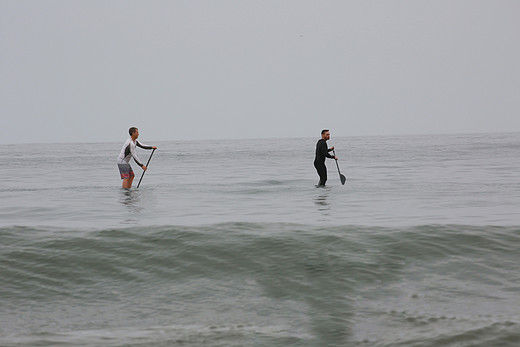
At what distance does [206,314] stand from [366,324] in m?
2.08

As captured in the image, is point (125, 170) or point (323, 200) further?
point (125, 170)

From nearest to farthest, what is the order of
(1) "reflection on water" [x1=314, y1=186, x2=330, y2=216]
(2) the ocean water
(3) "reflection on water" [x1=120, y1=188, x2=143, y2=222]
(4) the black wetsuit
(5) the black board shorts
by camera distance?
(2) the ocean water < (1) "reflection on water" [x1=314, y1=186, x2=330, y2=216] < (3) "reflection on water" [x1=120, y1=188, x2=143, y2=222] < (5) the black board shorts < (4) the black wetsuit

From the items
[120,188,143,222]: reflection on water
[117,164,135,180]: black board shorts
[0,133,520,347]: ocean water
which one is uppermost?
[117,164,135,180]: black board shorts

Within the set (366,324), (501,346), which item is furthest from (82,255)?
(501,346)

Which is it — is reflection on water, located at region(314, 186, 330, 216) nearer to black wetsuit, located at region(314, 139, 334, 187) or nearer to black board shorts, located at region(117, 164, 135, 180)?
black wetsuit, located at region(314, 139, 334, 187)

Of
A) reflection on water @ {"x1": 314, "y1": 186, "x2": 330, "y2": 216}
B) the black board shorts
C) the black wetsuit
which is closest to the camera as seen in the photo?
reflection on water @ {"x1": 314, "y1": 186, "x2": 330, "y2": 216}

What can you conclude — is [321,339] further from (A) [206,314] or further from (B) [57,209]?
(B) [57,209]

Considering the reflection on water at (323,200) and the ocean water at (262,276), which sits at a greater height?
the ocean water at (262,276)

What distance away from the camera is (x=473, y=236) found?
1065cm

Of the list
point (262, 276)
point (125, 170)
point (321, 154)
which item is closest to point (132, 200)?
point (125, 170)

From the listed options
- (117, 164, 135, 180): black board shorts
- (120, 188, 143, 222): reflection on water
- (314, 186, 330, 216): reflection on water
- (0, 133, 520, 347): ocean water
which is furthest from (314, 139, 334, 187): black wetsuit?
(117, 164, 135, 180): black board shorts

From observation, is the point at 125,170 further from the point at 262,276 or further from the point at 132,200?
the point at 262,276

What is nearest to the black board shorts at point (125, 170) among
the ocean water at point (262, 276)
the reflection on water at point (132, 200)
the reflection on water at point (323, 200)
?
the reflection on water at point (132, 200)

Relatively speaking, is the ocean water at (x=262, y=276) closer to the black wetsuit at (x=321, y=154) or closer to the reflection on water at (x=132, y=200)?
the reflection on water at (x=132, y=200)
